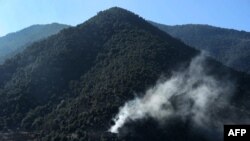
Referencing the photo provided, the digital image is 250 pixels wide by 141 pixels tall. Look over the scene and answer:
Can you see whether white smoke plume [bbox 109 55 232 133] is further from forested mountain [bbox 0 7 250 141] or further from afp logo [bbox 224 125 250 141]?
afp logo [bbox 224 125 250 141]

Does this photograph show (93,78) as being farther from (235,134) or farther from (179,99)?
(235,134)

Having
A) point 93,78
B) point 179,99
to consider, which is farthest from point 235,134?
point 93,78

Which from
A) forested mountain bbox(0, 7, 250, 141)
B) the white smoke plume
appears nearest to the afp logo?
forested mountain bbox(0, 7, 250, 141)

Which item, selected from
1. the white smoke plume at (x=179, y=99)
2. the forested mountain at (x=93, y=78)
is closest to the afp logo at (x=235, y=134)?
the forested mountain at (x=93, y=78)

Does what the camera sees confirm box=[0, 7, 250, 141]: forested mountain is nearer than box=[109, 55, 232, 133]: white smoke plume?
Yes

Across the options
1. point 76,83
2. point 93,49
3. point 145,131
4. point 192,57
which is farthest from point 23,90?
point 192,57

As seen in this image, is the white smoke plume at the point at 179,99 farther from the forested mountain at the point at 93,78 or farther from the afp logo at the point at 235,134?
the afp logo at the point at 235,134
